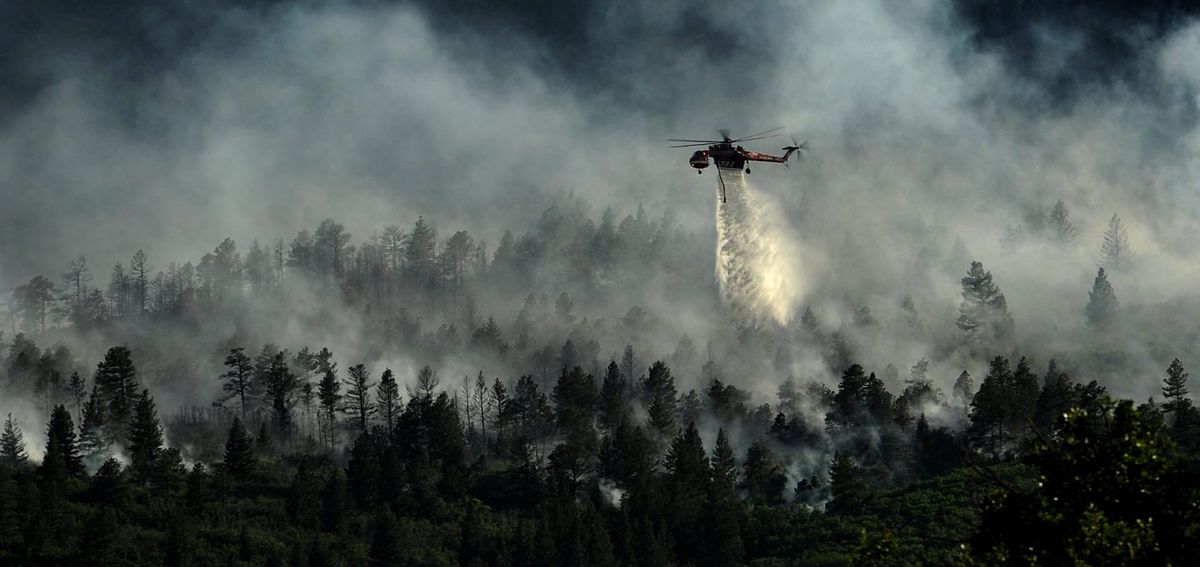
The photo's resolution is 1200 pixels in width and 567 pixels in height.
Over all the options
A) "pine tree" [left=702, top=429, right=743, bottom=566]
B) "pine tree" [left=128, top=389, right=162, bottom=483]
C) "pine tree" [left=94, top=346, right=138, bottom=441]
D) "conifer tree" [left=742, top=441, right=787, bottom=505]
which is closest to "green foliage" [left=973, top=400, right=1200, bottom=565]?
"pine tree" [left=702, top=429, right=743, bottom=566]

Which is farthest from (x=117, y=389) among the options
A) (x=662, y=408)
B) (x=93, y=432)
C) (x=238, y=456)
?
(x=662, y=408)

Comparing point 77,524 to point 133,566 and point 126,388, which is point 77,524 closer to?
point 133,566

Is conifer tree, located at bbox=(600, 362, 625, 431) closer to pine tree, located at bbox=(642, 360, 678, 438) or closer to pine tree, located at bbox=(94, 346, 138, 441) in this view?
pine tree, located at bbox=(642, 360, 678, 438)

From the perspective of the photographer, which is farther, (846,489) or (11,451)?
(11,451)

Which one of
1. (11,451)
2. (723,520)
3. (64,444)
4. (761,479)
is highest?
(11,451)

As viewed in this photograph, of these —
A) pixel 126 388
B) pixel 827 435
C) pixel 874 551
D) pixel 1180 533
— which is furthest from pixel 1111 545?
pixel 126 388

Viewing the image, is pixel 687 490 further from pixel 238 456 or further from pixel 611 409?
pixel 238 456

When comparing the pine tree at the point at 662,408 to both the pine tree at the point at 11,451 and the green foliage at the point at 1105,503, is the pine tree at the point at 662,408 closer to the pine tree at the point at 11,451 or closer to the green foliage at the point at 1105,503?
the pine tree at the point at 11,451
